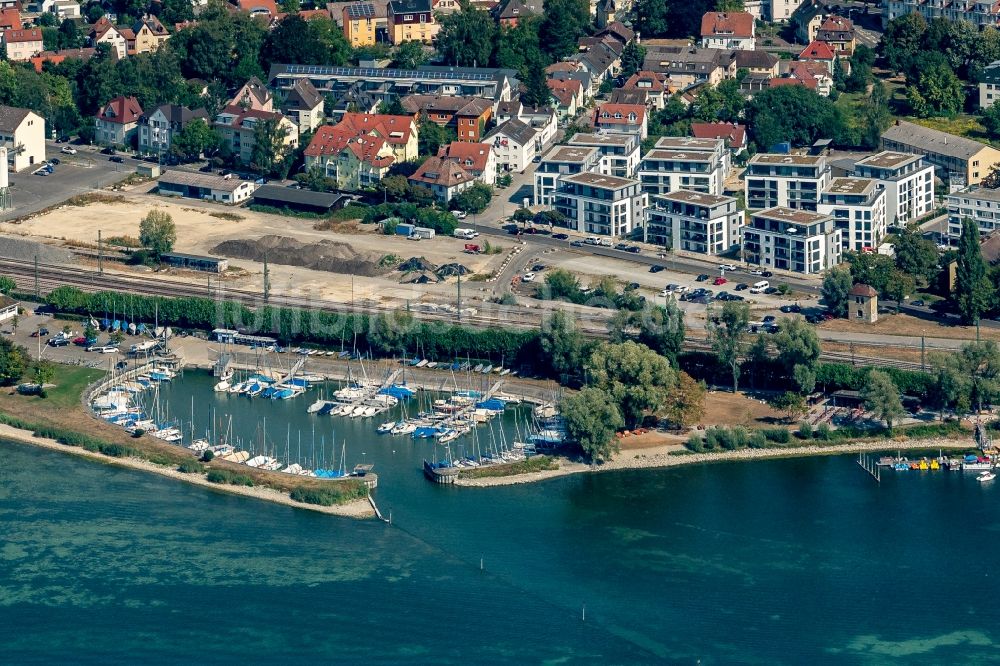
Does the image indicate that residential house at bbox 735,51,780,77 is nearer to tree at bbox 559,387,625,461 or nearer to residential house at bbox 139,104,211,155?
residential house at bbox 139,104,211,155

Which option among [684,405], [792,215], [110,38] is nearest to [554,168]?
[792,215]

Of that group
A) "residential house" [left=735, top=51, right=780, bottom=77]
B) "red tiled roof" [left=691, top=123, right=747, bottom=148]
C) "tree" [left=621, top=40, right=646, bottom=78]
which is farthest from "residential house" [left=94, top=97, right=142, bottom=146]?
"residential house" [left=735, top=51, right=780, bottom=77]

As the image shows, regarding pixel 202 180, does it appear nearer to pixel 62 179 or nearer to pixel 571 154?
pixel 62 179

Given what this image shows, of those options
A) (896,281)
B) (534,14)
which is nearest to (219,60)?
(534,14)

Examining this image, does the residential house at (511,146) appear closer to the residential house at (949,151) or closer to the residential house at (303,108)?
the residential house at (303,108)

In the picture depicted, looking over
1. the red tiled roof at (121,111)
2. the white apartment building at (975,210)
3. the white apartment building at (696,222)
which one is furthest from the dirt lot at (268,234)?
the white apartment building at (975,210)

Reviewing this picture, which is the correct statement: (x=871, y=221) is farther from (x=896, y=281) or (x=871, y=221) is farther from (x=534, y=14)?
(x=534, y=14)

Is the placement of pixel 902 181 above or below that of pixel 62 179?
above
